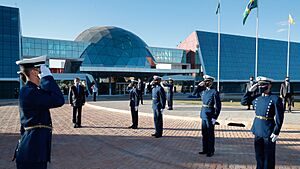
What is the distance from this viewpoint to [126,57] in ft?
153

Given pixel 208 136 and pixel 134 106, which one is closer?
pixel 208 136

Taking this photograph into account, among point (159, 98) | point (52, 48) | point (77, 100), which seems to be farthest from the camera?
point (52, 48)

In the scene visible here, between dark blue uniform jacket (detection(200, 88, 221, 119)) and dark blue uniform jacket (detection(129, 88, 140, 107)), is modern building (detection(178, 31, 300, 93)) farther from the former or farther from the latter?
dark blue uniform jacket (detection(200, 88, 221, 119))

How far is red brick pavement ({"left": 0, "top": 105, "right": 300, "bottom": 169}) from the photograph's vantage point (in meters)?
5.80

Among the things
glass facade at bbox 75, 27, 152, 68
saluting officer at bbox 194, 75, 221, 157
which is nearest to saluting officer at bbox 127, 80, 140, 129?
saluting officer at bbox 194, 75, 221, 157

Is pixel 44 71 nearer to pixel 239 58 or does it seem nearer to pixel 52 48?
pixel 52 48

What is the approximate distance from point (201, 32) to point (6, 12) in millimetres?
38376

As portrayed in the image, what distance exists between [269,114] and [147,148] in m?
3.68

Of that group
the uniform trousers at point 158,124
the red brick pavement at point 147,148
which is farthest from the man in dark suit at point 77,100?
the uniform trousers at point 158,124

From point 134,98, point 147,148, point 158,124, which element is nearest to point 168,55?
point 134,98

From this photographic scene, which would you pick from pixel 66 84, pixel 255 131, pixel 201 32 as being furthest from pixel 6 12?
pixel 255 131

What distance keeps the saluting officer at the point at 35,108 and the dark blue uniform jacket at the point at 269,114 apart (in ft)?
11.5

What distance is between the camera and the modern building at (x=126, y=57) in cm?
3922

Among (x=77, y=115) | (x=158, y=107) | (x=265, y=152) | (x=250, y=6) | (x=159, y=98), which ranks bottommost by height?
(x=77, y=115)
